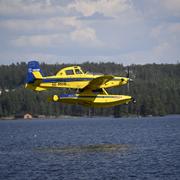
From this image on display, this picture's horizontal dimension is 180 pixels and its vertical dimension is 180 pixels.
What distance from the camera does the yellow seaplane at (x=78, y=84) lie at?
204 feet

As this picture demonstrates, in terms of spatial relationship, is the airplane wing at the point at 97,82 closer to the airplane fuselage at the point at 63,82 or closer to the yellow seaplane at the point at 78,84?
the yellow seaplane at the point at 78,84

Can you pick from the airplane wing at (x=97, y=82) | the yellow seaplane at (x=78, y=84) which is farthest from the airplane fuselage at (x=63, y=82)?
the airplane wing at (x=97, y=82)

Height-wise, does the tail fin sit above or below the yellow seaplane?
above

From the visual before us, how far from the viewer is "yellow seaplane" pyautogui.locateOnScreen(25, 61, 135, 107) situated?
62.0 m

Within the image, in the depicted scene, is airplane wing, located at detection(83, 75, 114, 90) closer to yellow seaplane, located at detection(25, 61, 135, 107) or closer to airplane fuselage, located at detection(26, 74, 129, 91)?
yellow seaplane, located at detection(25, 61, 135, 107)

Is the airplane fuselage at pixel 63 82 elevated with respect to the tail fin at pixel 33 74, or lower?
A: lower

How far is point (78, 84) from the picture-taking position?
62781 mm

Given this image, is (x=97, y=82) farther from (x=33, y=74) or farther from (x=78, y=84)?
(x=33, y=74)

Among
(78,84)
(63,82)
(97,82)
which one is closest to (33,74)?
(63,82)

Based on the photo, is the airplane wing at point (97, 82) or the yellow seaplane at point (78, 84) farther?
the yellow seaplane at point (78, 84)

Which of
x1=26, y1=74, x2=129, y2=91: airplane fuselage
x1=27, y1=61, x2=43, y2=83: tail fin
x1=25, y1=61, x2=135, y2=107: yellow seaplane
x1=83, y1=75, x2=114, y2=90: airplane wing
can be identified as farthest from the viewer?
x1=27, y1=61, x2=43, y2=83: tail fin

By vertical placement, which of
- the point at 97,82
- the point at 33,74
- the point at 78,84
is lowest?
the point at 78,84

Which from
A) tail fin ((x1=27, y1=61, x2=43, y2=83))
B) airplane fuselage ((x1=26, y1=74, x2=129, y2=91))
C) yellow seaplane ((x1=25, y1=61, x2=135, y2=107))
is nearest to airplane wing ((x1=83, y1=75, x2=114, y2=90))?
yellow seaplane ((x1=25, y1=61, x2=135, y2=107))

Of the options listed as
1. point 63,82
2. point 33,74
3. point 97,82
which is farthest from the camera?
point 33,74
